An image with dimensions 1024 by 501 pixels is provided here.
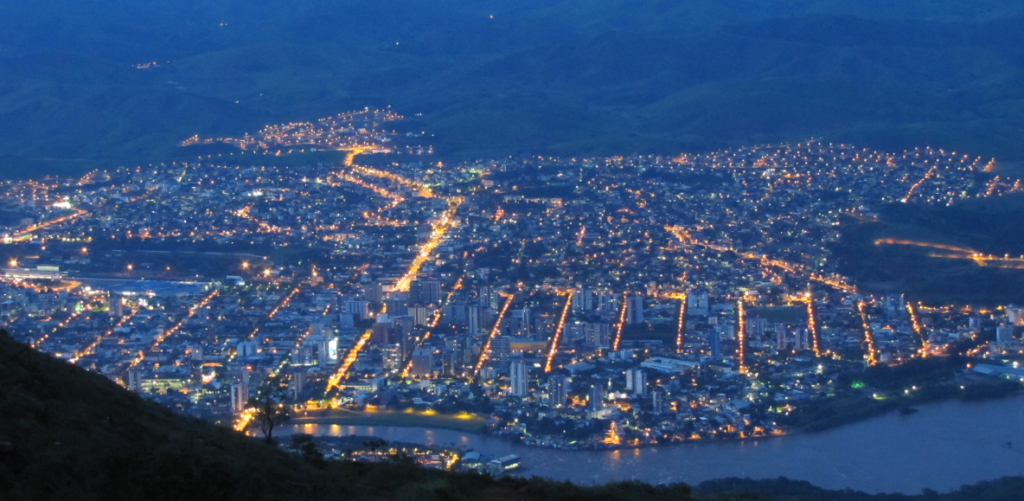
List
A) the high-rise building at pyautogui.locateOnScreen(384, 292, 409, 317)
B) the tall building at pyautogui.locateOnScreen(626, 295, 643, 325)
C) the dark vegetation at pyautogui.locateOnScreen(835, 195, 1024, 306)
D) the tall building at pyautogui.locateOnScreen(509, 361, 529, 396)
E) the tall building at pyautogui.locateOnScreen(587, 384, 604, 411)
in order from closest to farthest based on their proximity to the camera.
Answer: the tall building at pyautogui.locateOnScreen(587, 384, 604, 411), the tall building at pyautogui.locateOnScreen(509, 361, 529, 396), the tall building at pyautogui.locateOnScreen(626, 295, 643, 325), the high-rise building at pyautogui.locateOnScreen(384, 292, 409, 317), the dark vegetation at pyautogui.locateOnScreen(835, 195, 1024, 306)

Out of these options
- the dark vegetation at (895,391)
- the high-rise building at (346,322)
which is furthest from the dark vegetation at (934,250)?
the high-rise building at (346,322)

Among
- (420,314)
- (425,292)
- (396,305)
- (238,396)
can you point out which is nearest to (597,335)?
(420,314)

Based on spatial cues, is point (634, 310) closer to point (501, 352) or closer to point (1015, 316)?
point (501, 352)

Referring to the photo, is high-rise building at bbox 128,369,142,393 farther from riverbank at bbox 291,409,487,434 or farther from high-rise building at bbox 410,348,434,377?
high-rise building at bbox 410,348,434,377

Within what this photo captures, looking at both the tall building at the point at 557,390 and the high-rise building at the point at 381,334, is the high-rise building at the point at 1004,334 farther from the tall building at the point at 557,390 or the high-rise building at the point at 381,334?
the high-rise building at the point at 381,334

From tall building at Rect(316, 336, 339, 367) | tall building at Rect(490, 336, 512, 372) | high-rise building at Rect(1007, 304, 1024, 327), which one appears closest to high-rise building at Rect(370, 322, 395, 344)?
tall building at Rect(316, 336, 339, 367)

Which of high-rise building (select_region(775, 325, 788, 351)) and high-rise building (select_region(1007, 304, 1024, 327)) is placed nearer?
high-rise building (select_region(775, 325, 788, 351))

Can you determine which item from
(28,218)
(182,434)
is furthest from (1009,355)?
(28,218)
